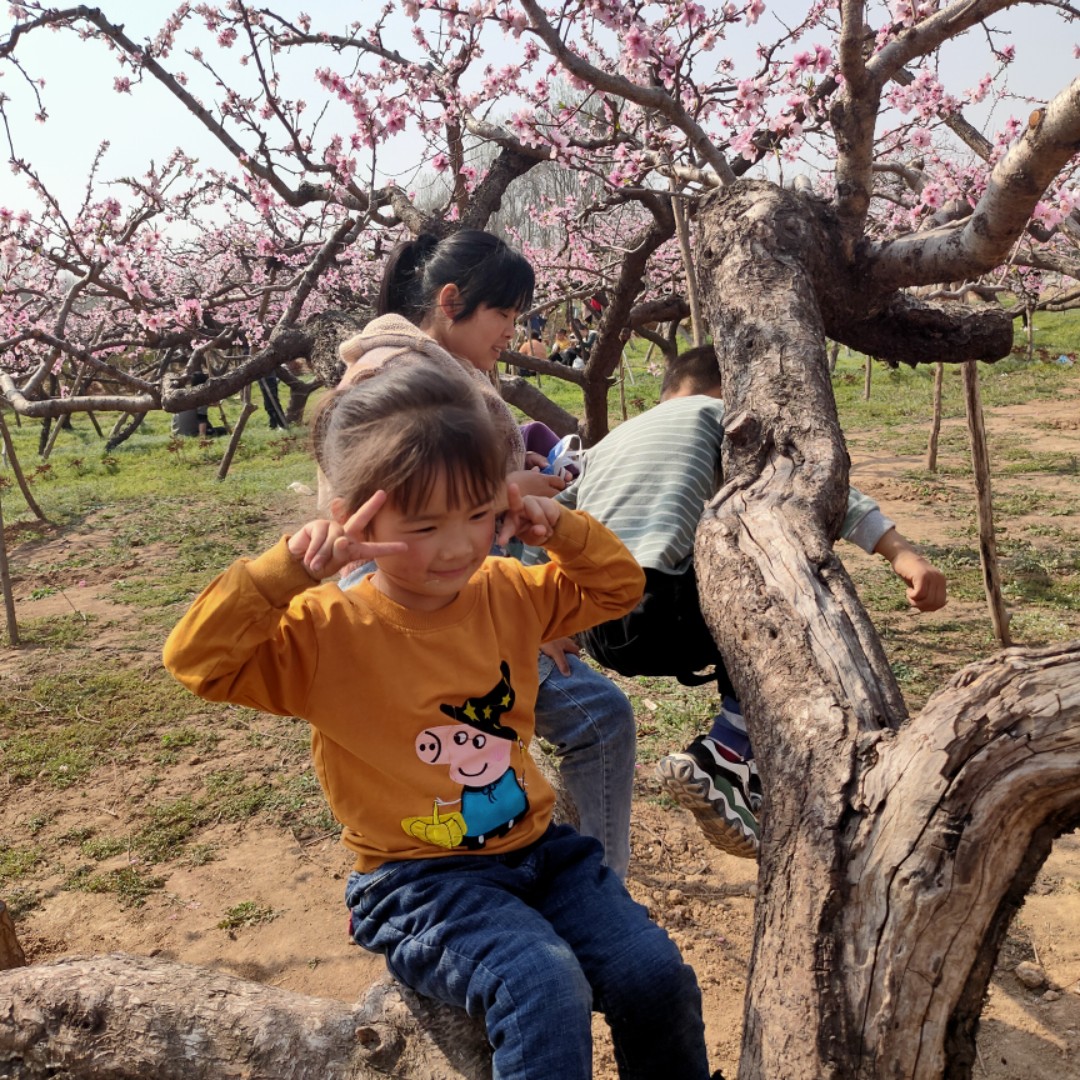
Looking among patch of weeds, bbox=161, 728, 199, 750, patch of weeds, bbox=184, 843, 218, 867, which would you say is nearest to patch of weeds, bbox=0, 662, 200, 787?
patch of weeds, bbox=161, 728, 199, 750

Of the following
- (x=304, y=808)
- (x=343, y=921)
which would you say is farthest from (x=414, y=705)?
(x=304, y=808)

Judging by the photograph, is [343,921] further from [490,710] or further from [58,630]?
[58,630]

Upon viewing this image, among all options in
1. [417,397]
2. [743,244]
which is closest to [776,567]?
[417,397]

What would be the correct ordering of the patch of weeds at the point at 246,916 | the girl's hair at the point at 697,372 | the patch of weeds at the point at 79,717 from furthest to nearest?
the patch of weeds at the point at 79,717 < the patch of weeds at the point at 246,916 < the girl's hair at the point at 697,372

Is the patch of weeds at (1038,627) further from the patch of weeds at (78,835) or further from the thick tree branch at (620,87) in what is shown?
the patch of weeds at (78,835)

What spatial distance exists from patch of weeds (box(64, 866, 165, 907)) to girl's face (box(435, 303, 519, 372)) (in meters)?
2.39

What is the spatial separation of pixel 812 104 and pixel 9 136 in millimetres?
4394

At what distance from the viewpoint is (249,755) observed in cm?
454

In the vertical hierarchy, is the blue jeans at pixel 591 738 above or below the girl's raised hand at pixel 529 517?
below

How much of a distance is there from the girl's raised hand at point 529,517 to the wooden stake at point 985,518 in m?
3.79

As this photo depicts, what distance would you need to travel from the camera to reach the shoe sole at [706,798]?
2.20 m

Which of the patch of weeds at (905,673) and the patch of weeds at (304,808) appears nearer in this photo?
the patch of weeds at (304,808)

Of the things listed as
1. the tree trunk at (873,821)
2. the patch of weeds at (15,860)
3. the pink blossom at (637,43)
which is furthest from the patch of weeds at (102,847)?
the pink blossom at (637,43)

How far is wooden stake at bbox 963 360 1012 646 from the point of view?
486cm
